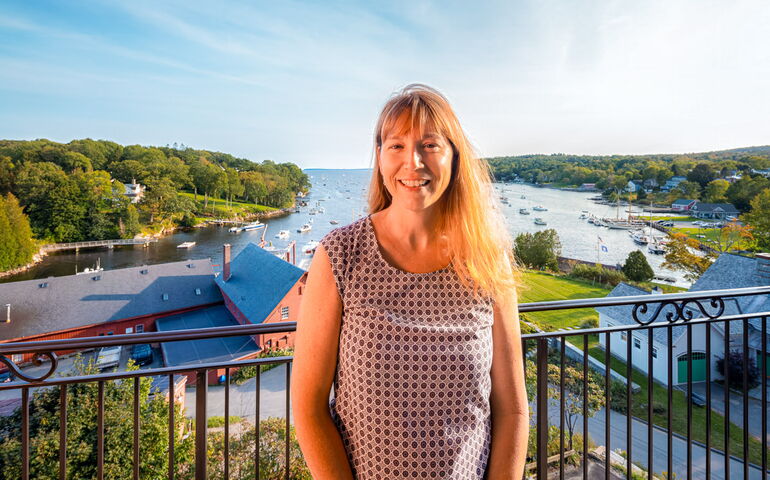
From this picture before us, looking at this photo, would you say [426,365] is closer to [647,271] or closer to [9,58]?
[647,271]

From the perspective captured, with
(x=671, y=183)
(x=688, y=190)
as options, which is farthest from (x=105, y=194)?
(x=671, y=183)

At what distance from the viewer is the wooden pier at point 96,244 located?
42.0 m

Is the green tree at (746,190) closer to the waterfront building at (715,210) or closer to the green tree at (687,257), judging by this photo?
the waterfront building at (715,210)

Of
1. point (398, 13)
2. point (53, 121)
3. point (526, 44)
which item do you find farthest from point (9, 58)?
point (526, 44)

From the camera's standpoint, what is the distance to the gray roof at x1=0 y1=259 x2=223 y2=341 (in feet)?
66.1

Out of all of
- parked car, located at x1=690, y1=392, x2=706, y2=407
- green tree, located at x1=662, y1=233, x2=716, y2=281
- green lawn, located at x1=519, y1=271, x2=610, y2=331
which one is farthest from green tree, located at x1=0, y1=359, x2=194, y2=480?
green tree, located at x1=662, y1=233, x2=716, y2=281

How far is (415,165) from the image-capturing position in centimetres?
101

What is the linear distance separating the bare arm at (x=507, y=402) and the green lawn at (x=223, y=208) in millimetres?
61510

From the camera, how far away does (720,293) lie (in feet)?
5.89

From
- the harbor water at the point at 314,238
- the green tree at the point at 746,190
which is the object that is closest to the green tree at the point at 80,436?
the harbor water at the point at 314,238

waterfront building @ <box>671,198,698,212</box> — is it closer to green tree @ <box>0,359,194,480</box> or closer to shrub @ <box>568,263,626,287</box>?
shrub @ <box>568,263,626,287</box>

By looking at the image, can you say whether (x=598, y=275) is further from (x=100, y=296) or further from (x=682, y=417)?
(x=100, y=296)

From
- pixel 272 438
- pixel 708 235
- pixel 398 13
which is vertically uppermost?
pixel 398 13

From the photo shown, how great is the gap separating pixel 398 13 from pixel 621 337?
18.2 meters
